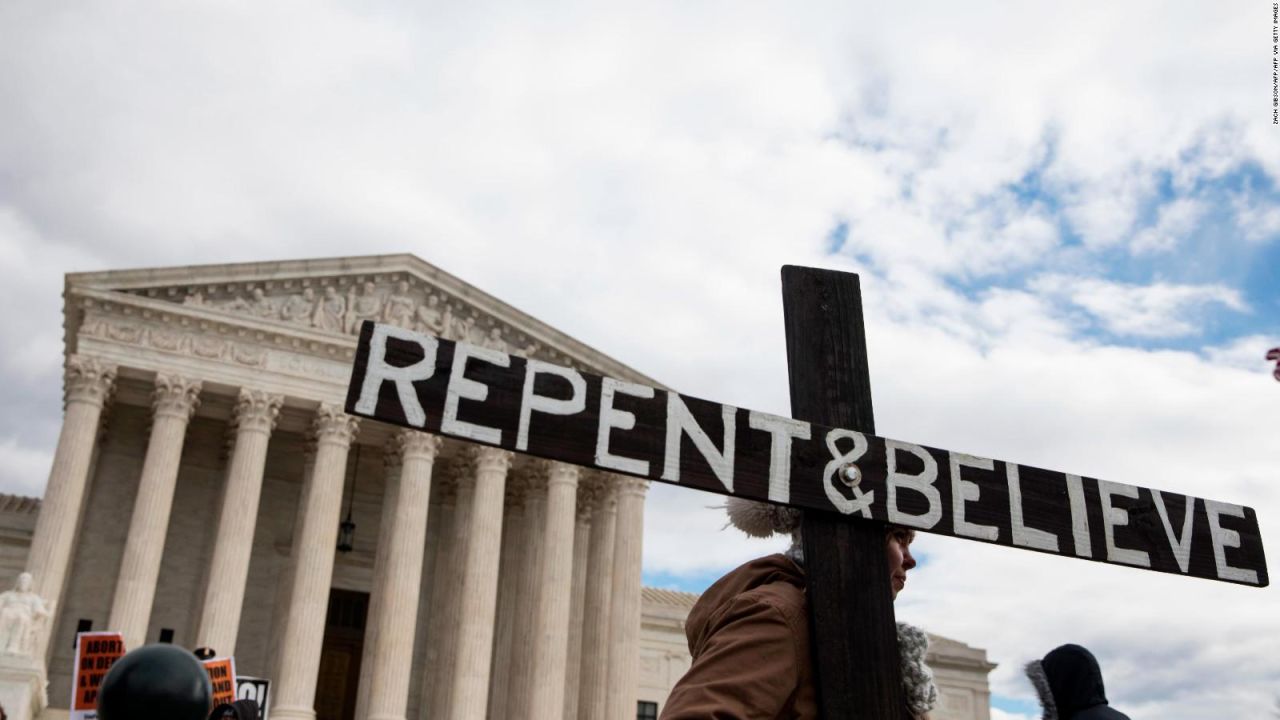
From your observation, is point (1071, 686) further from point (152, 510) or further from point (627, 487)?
point (627, 487)

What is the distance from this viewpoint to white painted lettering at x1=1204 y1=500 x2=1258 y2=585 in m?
3.40

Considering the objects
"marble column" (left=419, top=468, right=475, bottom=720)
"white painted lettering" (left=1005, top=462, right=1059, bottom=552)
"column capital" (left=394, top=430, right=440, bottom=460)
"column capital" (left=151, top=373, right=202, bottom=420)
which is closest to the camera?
"white painted lettering" (left=1005, top=462, right=1059, bottom=552)

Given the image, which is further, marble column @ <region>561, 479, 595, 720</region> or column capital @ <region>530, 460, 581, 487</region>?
marble column @ <region>561, 479, 595, 720</region>

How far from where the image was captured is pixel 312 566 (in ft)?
87.8

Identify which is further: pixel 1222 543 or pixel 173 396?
pixel 173 396

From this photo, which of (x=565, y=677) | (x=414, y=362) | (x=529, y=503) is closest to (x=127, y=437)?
(x=529, y=503)

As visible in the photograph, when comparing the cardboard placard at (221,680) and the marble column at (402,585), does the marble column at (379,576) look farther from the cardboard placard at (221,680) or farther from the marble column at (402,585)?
the cardboard placard at (221,680)

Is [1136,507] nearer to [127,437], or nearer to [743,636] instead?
[743,636]

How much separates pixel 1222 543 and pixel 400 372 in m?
2.63

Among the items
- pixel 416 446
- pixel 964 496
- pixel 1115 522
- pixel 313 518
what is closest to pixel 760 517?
pixel 964 496

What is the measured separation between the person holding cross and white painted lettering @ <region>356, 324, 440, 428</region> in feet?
2.92

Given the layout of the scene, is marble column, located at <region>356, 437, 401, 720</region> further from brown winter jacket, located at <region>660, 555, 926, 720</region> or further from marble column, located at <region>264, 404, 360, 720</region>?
brown winter jacket, located at <region>660, 555, 926, 720</region>

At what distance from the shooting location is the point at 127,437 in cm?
2997

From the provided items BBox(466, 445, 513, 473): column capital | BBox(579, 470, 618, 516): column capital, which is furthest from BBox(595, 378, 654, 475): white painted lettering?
BBox(579, 470, 618, 516): column capital
